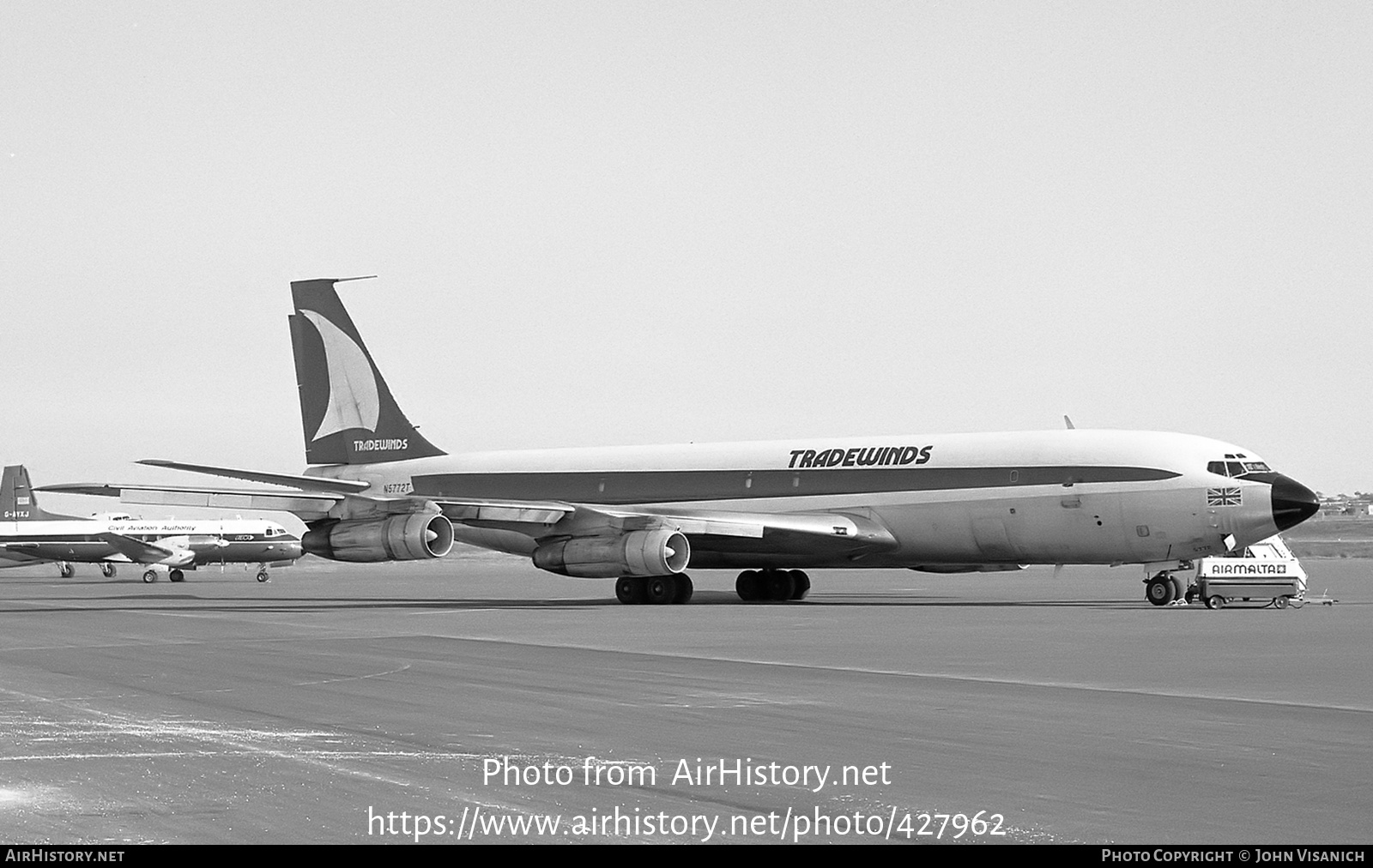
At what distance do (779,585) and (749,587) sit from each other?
0.85 metres

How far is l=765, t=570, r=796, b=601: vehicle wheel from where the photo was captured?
1750 inches

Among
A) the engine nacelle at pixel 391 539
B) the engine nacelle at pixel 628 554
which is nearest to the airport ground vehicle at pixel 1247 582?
the engine nacelle at pixel 628 554

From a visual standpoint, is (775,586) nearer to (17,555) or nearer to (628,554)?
(628,554)

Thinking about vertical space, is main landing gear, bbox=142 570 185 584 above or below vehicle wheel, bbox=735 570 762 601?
below

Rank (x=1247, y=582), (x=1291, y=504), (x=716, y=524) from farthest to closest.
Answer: (x=716, y=524)
(x=1247, y=582)
(x=1291, y=504)

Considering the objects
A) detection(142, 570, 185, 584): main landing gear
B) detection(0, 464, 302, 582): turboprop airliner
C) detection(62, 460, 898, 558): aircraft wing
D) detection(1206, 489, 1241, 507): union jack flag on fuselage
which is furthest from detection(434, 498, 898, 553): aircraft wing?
detection(142, 570, 185, 584): main landing gear

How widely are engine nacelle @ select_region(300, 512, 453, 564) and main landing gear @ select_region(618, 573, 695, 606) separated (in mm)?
4737

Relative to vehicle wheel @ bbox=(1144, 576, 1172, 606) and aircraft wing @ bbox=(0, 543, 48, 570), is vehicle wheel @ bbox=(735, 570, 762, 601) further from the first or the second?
aircraft wing @ bbox=(0, 543, 48, 570)

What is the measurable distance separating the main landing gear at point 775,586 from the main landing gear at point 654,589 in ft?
9.50

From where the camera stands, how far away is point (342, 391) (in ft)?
167

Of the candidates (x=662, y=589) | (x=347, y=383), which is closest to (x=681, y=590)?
(x=662, y=589)
